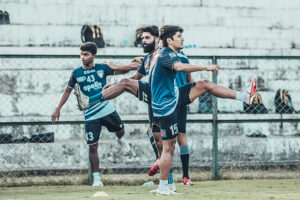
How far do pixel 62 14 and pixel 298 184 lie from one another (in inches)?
260

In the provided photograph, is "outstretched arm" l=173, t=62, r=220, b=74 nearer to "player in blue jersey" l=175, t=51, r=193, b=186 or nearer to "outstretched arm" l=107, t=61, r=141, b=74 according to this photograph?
"player in blue jersey" l=175, t=51, r=193, b=186

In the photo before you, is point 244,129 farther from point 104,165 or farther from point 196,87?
point 196,87

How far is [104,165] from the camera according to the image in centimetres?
1034

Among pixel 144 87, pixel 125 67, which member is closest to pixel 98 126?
pixel 125 67

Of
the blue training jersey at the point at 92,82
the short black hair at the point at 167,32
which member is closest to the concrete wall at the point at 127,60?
the blue training jersey at the point at 92,82

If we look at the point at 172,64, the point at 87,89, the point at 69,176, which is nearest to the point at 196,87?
the point at 172,64

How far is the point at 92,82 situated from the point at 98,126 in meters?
0.66

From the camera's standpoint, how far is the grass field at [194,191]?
6878 mm

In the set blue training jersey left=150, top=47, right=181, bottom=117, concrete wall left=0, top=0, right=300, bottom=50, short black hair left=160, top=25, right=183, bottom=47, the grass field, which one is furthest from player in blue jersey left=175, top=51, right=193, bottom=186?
concrete wall left=0, top=0, right=300, bottom=50

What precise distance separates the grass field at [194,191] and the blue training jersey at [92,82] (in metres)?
1.10

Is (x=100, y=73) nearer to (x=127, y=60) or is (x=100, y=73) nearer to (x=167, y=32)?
(x=167, y=32)

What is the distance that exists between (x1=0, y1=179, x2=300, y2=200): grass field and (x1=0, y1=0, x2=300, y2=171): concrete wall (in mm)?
1438

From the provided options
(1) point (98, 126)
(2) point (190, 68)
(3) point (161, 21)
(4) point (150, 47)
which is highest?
(3) point (161, 21)

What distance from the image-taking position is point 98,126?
8797 mm
